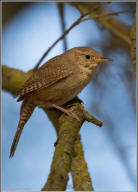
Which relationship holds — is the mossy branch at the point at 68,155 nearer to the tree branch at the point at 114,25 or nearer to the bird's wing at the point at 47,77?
the bird's wing at the point at 47,77

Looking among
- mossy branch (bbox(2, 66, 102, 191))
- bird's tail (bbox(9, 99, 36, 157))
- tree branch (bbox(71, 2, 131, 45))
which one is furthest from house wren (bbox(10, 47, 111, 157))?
tree branch (bbox(71, 2, 131, 45))

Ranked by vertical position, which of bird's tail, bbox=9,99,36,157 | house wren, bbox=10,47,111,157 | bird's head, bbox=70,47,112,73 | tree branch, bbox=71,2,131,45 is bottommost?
bird's tail, bbox=9,99,36,157

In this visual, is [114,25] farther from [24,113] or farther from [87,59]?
[24,113]

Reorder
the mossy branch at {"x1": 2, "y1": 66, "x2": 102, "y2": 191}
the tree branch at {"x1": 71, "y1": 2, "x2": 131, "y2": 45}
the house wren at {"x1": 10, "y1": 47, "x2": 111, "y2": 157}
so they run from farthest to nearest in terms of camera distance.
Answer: the tree branch at {"x1": 71, "y1": 2, "x2": 131, "y2": 45} → the house wren at {"x1": 10, "y1": 47, "x2": 111, "y2": 157} → the mossy branch at {"x1": 2, "y1": 66, "x2": 102, "y2": 191}

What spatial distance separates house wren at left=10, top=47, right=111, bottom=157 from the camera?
10.8 feet

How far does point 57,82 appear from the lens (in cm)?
338

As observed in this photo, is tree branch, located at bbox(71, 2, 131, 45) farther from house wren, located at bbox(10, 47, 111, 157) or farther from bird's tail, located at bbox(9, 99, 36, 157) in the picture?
bird's tail, located at bbox(9, 99, 36, 157)

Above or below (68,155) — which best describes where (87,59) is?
above

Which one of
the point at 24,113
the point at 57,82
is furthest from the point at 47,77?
the point at 24,113

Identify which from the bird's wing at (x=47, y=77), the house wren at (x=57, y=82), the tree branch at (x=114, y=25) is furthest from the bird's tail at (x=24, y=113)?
the tree branch at (x=114, y=25)

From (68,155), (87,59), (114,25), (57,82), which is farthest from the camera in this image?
(114,25)

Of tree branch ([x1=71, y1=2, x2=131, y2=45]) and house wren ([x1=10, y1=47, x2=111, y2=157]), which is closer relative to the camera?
house wren ([x1=10, y1=47, x2=111, y2=157])

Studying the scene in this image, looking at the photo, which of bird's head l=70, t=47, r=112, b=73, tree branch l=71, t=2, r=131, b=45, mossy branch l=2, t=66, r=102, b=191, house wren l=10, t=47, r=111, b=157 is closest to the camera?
mossy branch l=2, t=66, r=102, b=191

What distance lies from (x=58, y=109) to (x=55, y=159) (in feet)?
4.87
